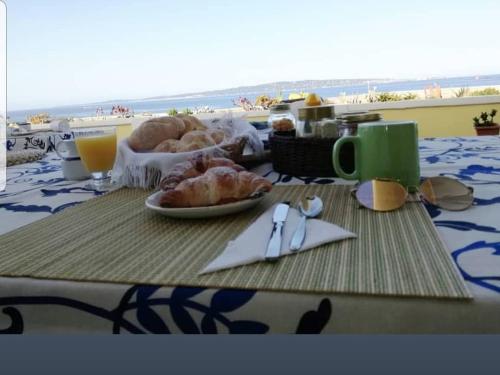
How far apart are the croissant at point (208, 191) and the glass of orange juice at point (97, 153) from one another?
0.35 metres

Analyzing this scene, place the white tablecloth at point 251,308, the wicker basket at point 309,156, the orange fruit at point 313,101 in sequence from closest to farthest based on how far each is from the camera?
1. the white tablecloth at point 251,308
2. the wicker basket at point 309,156
3. the orange fruit at point 313,101

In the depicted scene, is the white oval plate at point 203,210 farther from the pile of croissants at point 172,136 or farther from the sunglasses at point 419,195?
the pile of croissants at point 172,136

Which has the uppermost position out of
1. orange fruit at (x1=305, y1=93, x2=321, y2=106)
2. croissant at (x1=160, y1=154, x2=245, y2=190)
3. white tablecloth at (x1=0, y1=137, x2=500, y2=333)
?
orange fruit at (x1=305, y1=93, x2=321, y2=106)

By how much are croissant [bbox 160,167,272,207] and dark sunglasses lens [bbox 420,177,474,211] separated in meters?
0.22

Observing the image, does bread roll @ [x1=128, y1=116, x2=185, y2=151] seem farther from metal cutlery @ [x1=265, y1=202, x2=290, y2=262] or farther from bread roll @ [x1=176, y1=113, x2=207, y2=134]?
metal cutlery @ [x1=265, y1=202, x2=290, y2=262]

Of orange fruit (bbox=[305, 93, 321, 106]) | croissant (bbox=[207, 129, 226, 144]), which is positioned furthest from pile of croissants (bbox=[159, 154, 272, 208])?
orange fruit (bbox=[305, 93, 321, 106])

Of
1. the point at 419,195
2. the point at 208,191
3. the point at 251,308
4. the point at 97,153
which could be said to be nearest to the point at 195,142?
the point at 97,153

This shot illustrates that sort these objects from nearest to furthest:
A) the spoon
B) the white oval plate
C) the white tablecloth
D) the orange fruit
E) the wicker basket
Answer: the white tablecloth, the spoon, the white oval plate, the wicker basket, the orange fruit

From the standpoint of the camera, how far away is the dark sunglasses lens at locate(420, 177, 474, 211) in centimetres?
51

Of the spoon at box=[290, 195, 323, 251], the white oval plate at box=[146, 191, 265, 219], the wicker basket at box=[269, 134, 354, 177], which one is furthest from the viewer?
the wicker basket at box=[269, 134, 354, 177]

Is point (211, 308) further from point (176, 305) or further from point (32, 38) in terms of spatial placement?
point (32, 38)

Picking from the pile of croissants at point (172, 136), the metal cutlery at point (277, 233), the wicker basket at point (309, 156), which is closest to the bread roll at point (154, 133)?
the pile of croissants at point (172, 136)

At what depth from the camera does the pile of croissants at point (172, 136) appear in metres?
0.83

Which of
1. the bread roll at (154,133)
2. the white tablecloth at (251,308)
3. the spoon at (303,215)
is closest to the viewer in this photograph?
the white tablecloth at (251,308)
